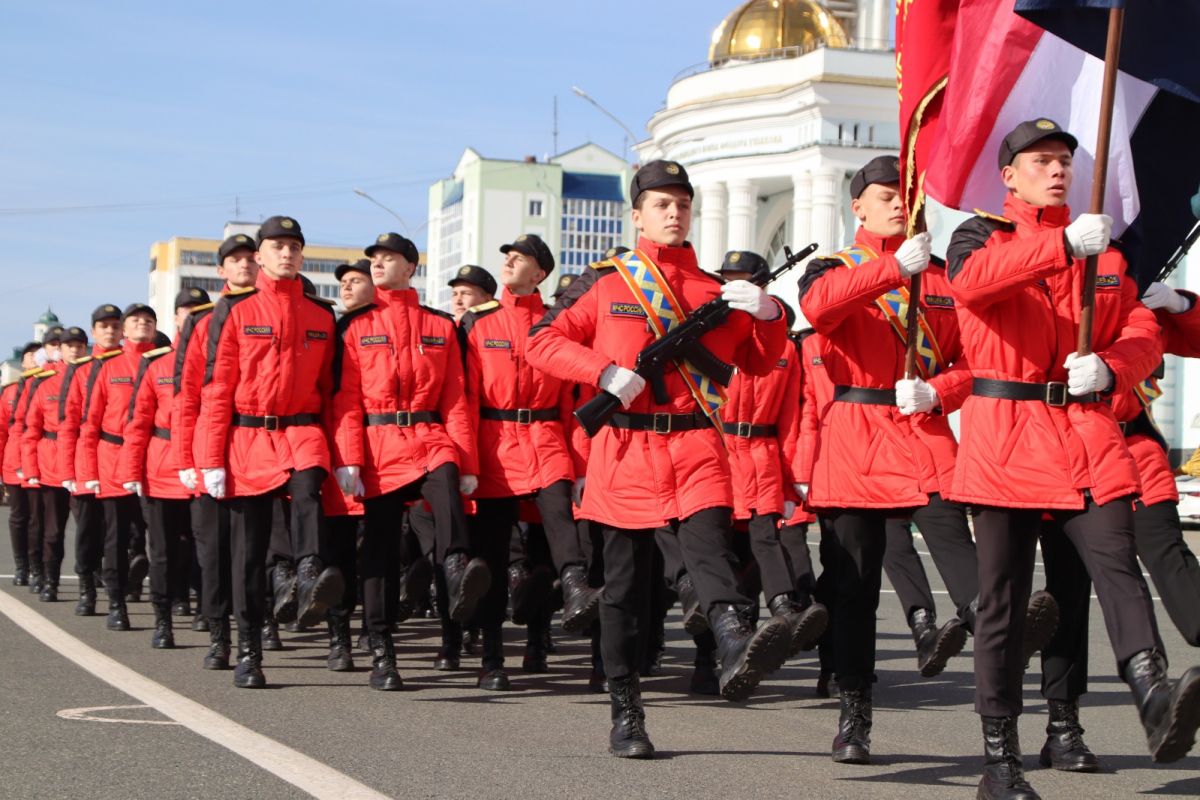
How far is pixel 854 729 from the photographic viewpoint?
7574mm

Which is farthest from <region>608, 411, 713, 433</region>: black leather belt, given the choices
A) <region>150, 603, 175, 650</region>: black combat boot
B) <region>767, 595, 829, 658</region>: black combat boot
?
<region>150, 603, 175, 650</region>: black combat boot

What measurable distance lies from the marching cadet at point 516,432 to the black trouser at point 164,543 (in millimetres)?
2360

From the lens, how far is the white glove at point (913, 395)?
7.86 m

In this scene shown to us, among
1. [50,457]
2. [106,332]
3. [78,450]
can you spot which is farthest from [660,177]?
[50,457]

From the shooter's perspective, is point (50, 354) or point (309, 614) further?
point (50, 354)

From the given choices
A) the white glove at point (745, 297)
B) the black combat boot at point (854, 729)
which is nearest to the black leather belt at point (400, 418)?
the white glove at point (745, 297)

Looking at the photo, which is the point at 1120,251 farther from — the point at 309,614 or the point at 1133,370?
the point at 309,614

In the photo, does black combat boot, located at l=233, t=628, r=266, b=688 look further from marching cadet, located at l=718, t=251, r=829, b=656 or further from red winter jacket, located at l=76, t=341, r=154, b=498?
red winter jacket, located at l=76, t=341, r=154, b=498

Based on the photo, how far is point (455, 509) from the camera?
404 inches

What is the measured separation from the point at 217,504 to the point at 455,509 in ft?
4.34

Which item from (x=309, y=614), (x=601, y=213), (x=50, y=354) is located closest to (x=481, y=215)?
(x=601, y=213)

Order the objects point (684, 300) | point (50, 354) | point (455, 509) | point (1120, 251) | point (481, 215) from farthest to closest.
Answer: point (481, 215), point (50, 354), point (455, 509), point (684, 300), point (1120, 251)

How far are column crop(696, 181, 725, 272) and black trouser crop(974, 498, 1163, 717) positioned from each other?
58.0 m

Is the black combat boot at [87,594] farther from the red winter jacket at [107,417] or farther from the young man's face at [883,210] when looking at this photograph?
the young man's face at [883,210]
